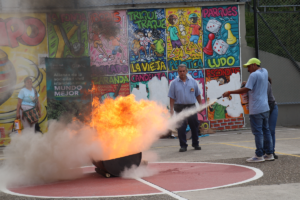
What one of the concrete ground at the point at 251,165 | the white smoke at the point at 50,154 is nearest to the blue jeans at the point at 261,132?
the concrete ground at the point at 251,165

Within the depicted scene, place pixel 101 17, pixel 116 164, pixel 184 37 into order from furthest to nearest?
pixel 184 37 < pixel 101 17 < pixel 116 164

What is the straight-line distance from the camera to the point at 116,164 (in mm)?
6809

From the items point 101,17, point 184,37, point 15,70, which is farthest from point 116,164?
point 184,37

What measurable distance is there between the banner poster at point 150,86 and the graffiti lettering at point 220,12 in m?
2.99

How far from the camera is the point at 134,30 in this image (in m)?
15.5

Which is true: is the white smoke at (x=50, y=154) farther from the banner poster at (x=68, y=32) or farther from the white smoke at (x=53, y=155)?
the banner poster at (x=68, y=32)

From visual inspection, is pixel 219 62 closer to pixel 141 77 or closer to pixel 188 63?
pixel 188 63

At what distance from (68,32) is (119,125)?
199 centimetres

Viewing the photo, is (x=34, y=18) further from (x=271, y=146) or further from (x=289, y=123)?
(x=289, y=123)

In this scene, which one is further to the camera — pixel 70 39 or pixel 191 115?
pixel 191 115

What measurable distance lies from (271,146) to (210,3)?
935 centimetres

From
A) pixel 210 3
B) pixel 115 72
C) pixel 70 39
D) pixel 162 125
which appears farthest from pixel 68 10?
pixel 210 3

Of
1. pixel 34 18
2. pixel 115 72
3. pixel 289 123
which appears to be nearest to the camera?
pixel 34 18

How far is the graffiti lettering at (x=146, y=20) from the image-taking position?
15.5 meters
